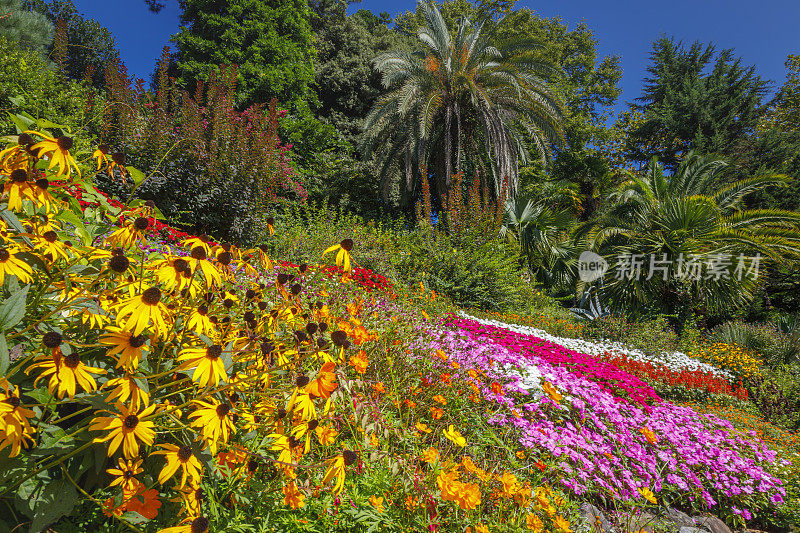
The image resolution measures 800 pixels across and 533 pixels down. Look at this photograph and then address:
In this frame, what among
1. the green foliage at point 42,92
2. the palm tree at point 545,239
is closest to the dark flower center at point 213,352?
the green foliage at point 42,92

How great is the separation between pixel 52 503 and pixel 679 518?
10.1 ft

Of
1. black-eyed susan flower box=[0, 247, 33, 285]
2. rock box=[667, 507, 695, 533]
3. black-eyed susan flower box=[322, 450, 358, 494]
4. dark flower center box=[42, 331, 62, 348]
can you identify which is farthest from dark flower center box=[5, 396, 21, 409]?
rock box=[667, 507, 695, 533]

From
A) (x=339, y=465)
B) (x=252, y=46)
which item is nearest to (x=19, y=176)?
(x=339, y=465)

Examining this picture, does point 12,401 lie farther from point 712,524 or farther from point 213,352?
point 712,524

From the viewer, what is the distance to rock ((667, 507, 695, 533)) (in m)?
2.35

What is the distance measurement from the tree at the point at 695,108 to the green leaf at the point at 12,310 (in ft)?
71.3

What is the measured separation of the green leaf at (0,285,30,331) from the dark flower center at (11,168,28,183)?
0.23 metres

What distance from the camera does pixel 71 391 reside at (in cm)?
70

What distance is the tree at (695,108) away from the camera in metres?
17.5

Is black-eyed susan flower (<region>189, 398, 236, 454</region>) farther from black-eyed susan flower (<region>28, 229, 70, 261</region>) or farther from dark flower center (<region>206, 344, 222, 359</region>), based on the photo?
black-eyed susan flower (<region>28, 229, 70, 261</region>)

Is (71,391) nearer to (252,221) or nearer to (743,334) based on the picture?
(252,221)

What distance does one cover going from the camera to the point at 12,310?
0.76 m

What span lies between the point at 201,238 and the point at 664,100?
23.5 meters

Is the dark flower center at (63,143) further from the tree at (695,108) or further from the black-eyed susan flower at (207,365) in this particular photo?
the tree at (695,108)
